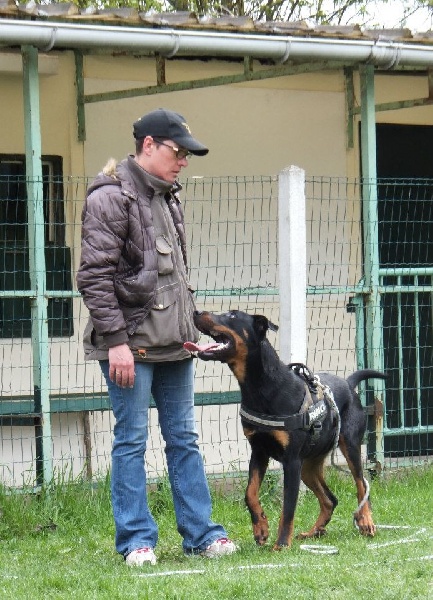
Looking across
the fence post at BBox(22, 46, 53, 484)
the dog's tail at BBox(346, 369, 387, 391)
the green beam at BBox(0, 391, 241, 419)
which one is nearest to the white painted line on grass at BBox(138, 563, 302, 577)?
the dog's tail at BBox(346, 369, 387, 391)

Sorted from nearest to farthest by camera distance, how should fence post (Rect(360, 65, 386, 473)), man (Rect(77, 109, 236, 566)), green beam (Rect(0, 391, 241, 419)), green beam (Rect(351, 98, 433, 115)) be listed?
man (Rect(77, 109, 236, 566)) < green beam (Rect(0, 391, 241, 419)) < fence post (Rect(360, 65, 386, 473)) < green beam (Rect(351, 98, 433, 115))

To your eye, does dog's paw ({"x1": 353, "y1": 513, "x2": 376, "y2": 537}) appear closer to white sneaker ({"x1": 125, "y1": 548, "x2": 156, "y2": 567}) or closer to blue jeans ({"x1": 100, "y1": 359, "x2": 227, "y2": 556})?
blue jeans ({"x1": 100, "y1": 359, "x2": 227, "y2": 556})

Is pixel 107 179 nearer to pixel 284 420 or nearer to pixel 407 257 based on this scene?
pixel 284 420

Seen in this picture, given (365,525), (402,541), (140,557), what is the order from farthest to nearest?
(365,525)
(402,541)
(140,557)

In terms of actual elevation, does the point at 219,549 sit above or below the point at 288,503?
below

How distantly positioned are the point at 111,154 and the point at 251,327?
3.52 metres

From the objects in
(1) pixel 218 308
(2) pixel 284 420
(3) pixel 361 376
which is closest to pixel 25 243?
(1) pixel 218 308

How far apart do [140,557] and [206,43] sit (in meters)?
3.39

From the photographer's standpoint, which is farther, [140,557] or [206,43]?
[206,43]

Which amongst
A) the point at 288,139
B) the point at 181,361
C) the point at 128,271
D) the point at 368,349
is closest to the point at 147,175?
the point at 128,271

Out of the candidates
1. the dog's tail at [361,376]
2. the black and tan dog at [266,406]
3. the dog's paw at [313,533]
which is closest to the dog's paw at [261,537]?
the black and tan dog at [266,406]

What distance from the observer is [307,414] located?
6414 millimetres

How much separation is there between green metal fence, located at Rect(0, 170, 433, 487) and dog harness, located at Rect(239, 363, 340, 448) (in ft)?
4.77

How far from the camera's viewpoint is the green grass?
17.5 feet
